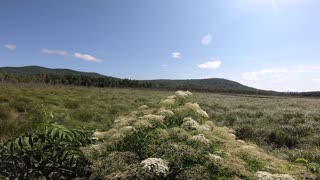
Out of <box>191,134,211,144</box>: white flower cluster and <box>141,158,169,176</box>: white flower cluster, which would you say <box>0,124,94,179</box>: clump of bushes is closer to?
<box>141,158,169,176</box>: white flower cluster

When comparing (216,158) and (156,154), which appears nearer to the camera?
(216,158)

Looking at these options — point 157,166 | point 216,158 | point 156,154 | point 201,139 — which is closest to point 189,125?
point 201,139

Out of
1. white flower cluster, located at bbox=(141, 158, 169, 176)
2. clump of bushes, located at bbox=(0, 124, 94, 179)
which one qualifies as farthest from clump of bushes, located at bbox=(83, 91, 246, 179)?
clump of bushes, located at bbox=(0, 124, 94, 179)

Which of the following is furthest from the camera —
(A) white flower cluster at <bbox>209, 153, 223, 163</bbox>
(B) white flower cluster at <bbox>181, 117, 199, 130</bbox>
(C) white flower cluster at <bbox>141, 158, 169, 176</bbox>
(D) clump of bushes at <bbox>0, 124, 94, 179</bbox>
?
(B) white flower cluster at <bbox>181, 117, 199, 130</bbox>

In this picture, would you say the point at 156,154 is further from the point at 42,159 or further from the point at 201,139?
the point at 42,159

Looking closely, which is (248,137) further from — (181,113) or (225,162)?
(225,162)

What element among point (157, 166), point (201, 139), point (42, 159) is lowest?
point (42, 159)

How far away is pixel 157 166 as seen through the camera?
9.05 ft

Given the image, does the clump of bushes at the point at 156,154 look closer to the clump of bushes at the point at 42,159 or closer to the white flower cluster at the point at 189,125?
the white flower cluster at the point at 189,125

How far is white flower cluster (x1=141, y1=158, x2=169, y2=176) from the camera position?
2.71 metres

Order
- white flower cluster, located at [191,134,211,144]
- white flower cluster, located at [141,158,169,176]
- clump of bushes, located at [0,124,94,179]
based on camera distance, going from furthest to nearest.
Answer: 1. clump of bushes, located at [0,124,94,179]
2. white flower cluster, located at [191,134,211,144]
3. white flower cluster, located at [141,158,169,176]

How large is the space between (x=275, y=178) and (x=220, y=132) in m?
1.66

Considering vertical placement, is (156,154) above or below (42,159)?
above

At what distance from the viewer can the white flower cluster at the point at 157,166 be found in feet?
8.89
